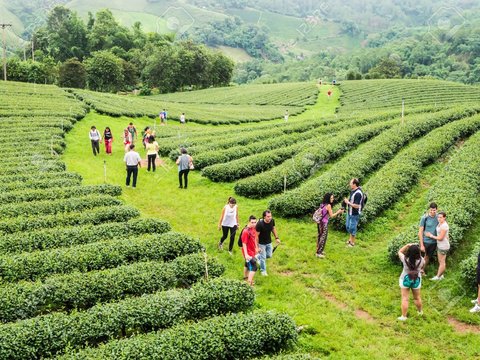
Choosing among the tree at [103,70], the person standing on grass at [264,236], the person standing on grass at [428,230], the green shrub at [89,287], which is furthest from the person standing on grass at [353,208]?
the tree at [103,70]

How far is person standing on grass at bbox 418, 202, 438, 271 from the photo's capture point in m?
14.5

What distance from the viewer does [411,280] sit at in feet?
40.5

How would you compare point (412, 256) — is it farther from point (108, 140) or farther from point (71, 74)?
point (71, 74)

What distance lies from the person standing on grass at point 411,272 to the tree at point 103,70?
89.0 metres

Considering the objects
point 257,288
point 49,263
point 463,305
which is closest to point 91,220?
point 49,263

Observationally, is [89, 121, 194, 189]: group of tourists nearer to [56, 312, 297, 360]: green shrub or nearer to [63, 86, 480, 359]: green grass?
[63, 86, 480, 359]: green grass

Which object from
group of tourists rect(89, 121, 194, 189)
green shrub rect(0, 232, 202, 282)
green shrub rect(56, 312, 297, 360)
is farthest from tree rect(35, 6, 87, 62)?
green shrub rect(56, 312, 297, 360)

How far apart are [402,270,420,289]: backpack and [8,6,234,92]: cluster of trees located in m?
85.8

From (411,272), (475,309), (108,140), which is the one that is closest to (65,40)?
(108,140)

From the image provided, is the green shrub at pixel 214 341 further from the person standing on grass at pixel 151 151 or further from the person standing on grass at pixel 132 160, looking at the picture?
the person standing on grass at pixel 151 151

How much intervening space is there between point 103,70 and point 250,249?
282ft

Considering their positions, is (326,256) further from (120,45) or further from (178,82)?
(120,45)

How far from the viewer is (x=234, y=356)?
10438 mm

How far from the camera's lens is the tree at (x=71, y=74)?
89.5 metres
